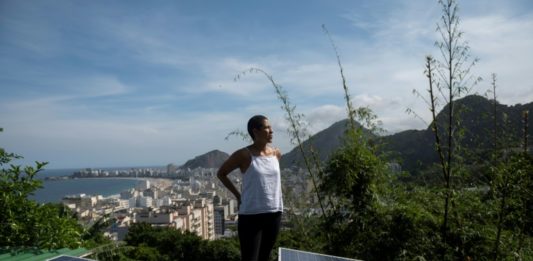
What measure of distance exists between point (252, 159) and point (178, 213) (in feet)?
136

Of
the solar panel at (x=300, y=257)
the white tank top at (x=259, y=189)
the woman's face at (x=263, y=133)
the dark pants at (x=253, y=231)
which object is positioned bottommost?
the solar panel at (x=300, y=257)

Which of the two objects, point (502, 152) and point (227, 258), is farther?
point (227, 258)

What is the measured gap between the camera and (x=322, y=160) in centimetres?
271

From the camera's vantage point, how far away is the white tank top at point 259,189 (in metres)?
1.77

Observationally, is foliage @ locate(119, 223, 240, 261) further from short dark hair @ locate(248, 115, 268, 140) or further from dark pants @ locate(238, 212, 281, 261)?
short dark hair @ locate(248, 115, 268, 140)

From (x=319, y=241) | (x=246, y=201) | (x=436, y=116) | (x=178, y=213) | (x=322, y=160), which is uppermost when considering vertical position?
(x=436, y=116)

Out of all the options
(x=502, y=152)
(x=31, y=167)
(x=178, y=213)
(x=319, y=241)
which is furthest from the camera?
(x=178, y=213)

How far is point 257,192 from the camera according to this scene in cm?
177

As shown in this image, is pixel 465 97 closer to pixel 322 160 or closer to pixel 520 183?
pixel 520 183

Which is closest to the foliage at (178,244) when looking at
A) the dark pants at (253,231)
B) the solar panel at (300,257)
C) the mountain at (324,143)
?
the mountain at (324,143)

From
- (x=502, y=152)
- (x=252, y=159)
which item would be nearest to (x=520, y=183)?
(x=502, y=152)

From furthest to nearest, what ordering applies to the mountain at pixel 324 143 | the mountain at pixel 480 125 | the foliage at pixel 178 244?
the foliage at pixel 178 244, the mountain at pixel 324 143, the mountain at pixel 480 125

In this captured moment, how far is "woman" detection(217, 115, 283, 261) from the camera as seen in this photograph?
5.82 ft

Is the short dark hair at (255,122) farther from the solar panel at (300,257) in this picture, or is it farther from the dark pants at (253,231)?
the solar panel at (300,257)
